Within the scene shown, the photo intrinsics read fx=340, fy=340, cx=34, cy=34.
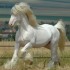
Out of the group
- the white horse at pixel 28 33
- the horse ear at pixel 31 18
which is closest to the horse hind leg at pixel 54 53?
the white horse at pixel 28 33

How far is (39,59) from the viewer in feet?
21.6

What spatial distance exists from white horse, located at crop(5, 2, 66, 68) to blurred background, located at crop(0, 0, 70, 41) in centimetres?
63

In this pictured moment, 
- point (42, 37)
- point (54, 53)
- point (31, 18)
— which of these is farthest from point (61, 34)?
point (31, 18)

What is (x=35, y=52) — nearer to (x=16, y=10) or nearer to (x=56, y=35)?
(x=56, y=35)

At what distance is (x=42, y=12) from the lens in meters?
6.73

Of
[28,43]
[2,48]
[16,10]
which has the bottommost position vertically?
[2,48]

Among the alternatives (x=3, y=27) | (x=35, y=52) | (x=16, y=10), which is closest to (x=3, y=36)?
(x=3, y=27)

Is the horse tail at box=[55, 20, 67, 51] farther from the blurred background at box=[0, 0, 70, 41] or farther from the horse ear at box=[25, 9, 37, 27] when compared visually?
the horse ear at box=[25, 9, 37, 27]

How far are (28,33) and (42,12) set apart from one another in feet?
3.60

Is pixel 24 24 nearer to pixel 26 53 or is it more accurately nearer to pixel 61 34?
pixel 26 53

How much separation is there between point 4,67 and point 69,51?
6.59ft

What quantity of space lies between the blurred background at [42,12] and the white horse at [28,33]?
63 cm

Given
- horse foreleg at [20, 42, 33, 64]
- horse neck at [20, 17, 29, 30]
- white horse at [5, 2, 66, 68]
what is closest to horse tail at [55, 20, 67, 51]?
white horse at [5, 2, 66, 68]

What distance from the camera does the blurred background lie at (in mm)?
6590
